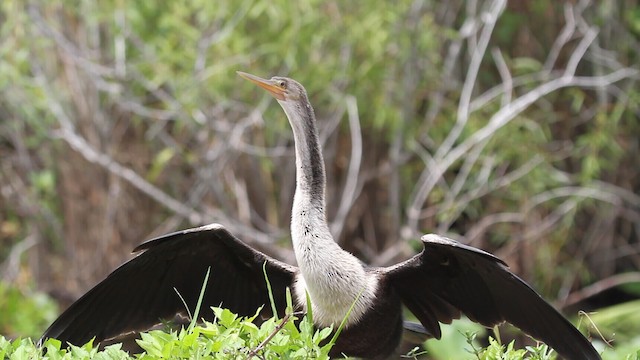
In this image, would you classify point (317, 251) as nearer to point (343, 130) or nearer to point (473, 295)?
point (473, 295)

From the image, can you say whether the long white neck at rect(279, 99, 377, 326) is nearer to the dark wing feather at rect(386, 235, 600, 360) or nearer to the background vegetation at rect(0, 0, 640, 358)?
the dark wing feather at rect(386, 235, 600, 360)

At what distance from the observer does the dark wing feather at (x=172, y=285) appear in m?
3.73

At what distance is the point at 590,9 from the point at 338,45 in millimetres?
2000

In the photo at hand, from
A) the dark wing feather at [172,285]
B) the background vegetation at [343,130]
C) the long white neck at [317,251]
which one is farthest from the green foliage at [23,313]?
the long white neck at [317,251]

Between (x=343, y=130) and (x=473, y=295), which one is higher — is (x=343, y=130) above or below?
below

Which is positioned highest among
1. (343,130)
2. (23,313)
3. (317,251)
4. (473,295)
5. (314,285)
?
(317,251)

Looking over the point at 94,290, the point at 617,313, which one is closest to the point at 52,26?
the point at 94,290

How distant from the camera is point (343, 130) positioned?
24.5 feet

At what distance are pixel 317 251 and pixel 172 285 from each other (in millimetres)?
681

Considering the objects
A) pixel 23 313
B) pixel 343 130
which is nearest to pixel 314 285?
pixel 343 130

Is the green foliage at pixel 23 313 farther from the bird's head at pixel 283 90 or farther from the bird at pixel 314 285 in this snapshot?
the bird's head at pixel 283 90

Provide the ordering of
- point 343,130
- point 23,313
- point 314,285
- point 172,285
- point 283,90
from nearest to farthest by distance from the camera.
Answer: point 314,285
point 283,90
point 172,285
point 23,313
point 343,130

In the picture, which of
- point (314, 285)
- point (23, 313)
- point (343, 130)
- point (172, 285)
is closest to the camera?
point (314, 285)

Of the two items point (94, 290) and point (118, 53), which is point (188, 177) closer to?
point (118, 53)
